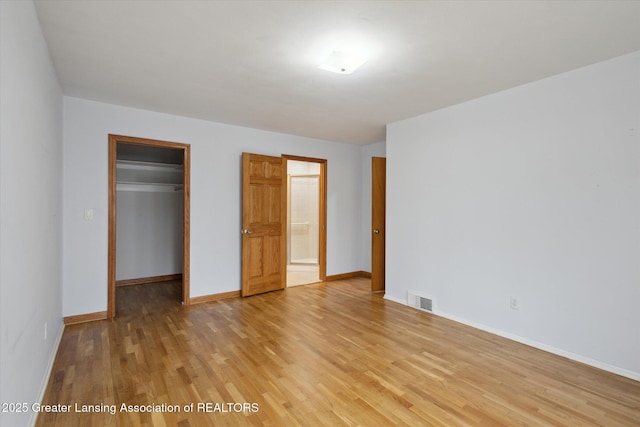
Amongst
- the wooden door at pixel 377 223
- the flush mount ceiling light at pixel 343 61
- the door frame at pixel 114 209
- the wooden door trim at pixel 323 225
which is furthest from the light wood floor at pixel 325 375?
the flush mount ceiling light at pixel 343 61

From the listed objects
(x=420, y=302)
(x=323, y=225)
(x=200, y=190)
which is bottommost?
(x=420, y=302)

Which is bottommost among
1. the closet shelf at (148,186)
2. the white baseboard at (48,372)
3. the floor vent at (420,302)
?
the white baseboard at (48,372)

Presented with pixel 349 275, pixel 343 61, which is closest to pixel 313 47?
pixel 343 61

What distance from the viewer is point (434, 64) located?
270 cm

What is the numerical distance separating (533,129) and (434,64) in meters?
1.26

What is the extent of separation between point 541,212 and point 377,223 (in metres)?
2.42

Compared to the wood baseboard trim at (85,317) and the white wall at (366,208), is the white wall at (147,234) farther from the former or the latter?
the white wall at (366,208)

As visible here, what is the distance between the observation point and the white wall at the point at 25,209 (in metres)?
1.43

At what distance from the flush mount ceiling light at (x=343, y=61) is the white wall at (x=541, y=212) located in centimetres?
181

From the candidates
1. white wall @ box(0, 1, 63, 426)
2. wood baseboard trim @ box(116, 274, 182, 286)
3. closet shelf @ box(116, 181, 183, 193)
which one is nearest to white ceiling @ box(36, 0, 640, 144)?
white wall @ box(0, 1, 63, 426)

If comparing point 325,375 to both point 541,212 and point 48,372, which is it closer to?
point 48,372

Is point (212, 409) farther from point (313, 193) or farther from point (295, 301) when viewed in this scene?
point (313, 193)

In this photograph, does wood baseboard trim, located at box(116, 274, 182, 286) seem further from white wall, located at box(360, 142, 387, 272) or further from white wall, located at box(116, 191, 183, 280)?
white wall, located at box(360, 142, 387, 272)

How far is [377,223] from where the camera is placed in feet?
16.8
